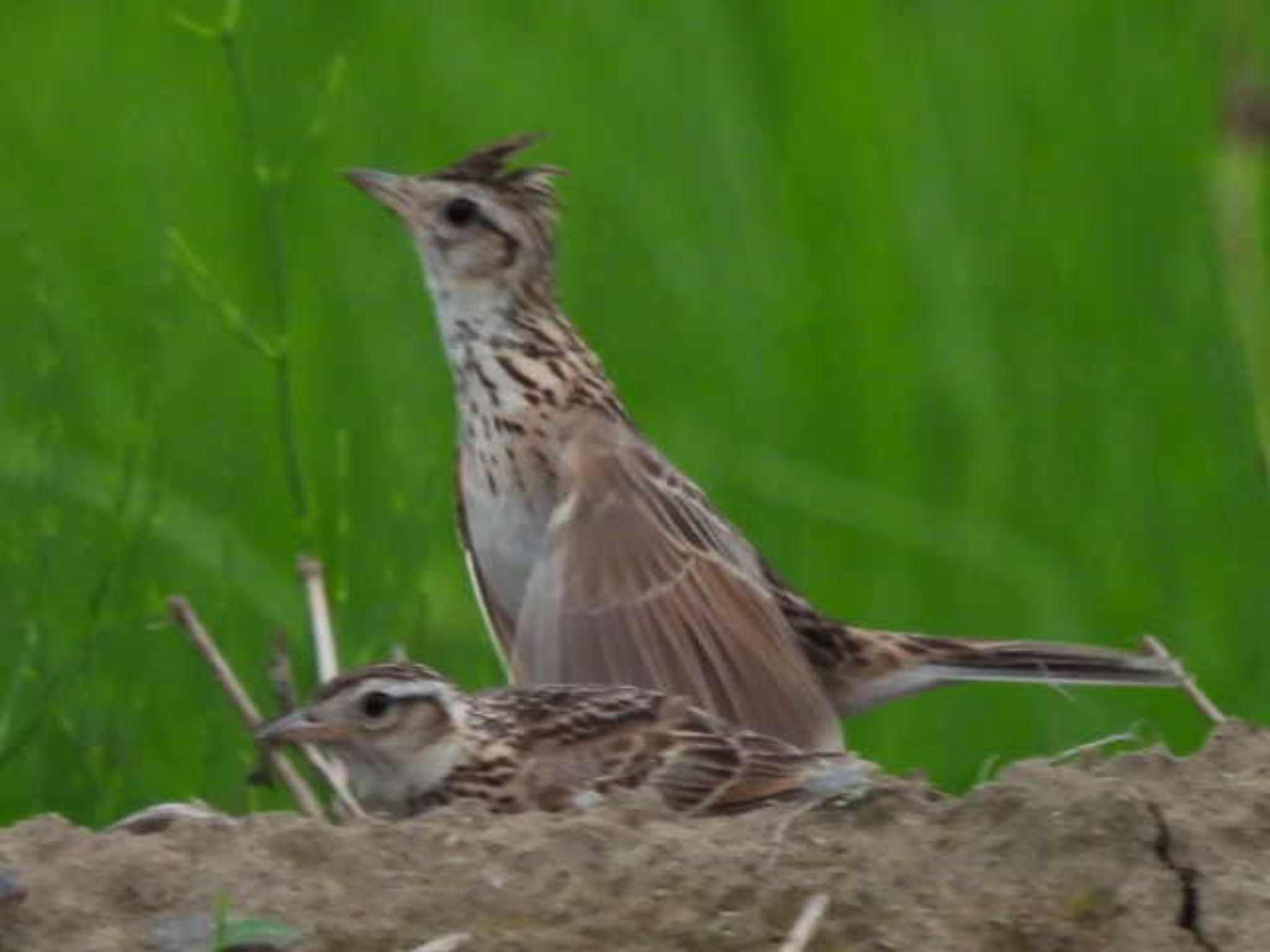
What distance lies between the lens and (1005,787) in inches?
300

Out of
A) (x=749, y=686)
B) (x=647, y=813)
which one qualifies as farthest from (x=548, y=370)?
(x=647, y=813)

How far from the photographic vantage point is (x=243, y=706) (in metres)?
8.80

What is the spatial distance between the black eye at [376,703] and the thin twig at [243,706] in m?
0.29

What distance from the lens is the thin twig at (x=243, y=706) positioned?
8789 mm

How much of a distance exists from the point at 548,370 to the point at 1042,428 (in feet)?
8.94

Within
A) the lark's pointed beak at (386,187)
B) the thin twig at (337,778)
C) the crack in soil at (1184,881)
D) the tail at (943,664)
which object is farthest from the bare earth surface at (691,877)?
the lark's pointed beak at (386,187)

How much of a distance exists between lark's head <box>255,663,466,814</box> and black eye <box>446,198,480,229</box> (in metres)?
2.48

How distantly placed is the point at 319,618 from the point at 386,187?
1608 millimetres

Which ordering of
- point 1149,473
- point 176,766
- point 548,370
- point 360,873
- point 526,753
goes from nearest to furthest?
point 360,873
point 526,753
point 548,370
point 176,766
point 1149,473

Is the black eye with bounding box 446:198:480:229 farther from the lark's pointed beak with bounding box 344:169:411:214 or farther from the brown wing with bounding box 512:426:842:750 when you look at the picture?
the brown wing with bounding box 512:426:842:750

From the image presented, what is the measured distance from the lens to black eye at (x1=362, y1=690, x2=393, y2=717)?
845cm

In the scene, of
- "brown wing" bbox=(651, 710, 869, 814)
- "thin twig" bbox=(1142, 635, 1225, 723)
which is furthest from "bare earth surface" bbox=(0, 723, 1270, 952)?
"thin twig" bbox=(1142, 635, 1225, 723)

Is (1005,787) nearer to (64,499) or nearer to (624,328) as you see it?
(64,499)

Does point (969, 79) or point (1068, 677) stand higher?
point (969, 79)
